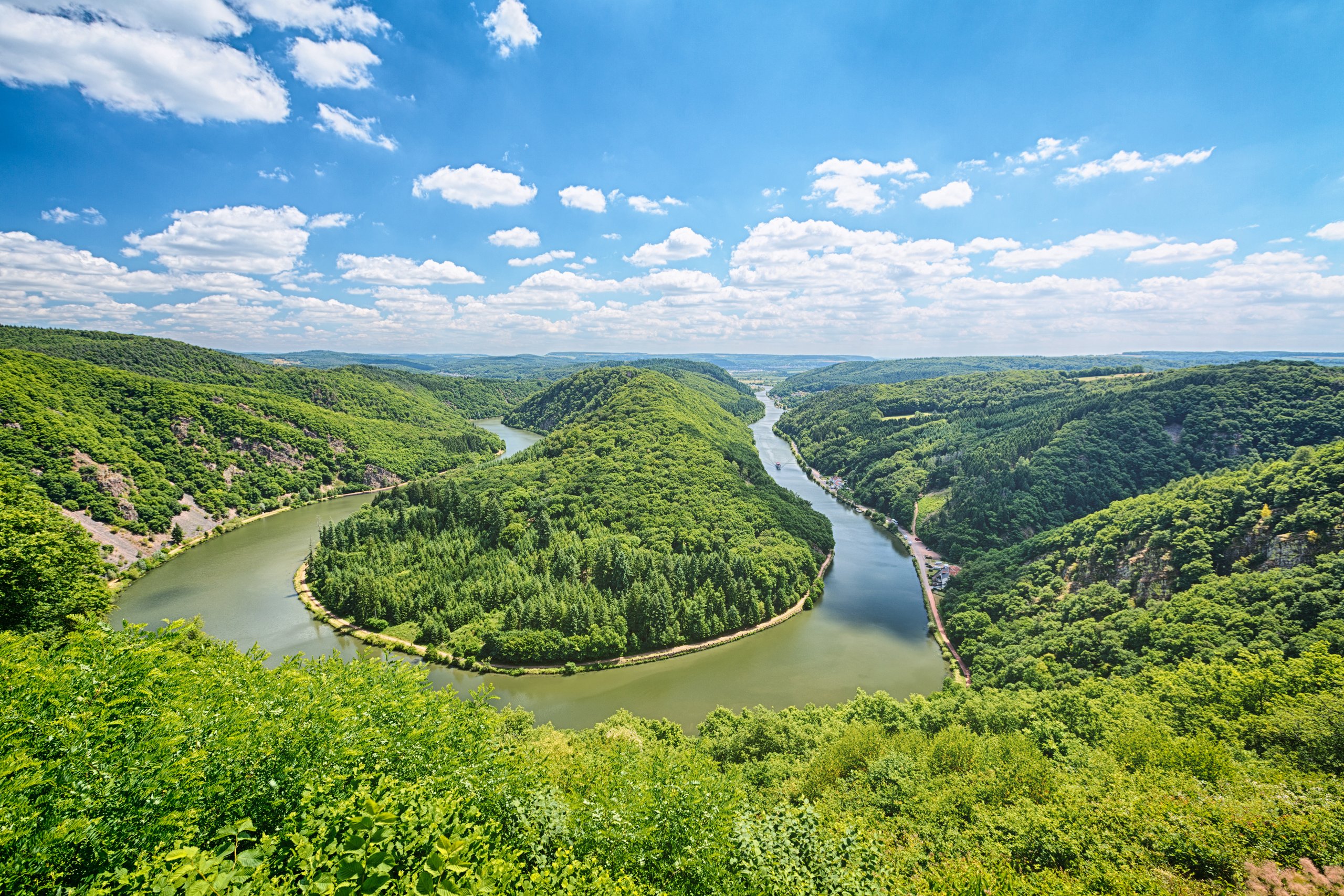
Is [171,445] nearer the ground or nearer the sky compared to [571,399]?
nearer the ground

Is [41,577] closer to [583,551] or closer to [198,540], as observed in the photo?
[583,551]

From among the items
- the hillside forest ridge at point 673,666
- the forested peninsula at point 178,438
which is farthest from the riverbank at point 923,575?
the forested peninsula at point 178,438

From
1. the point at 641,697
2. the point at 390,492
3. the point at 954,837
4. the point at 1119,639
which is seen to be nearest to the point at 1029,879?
the point at 954,837

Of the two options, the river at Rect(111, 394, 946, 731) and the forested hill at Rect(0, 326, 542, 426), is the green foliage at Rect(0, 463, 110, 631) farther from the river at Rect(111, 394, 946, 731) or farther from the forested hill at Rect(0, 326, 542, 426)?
the forested hill at Rect(0, 326, 542, 426)

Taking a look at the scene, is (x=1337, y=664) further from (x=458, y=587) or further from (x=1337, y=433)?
(x=1337, y=433)

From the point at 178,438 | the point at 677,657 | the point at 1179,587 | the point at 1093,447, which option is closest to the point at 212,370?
the point at 178,438

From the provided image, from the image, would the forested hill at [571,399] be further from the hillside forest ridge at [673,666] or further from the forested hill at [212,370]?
the forested hill at [212,370]
